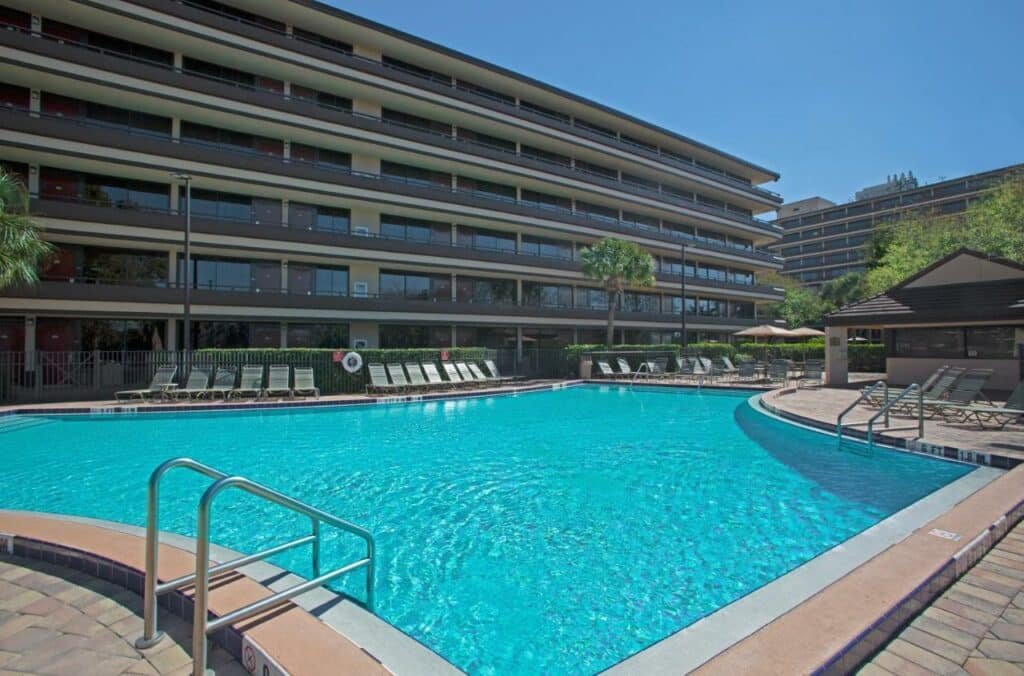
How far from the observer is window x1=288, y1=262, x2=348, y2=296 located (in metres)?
25.8

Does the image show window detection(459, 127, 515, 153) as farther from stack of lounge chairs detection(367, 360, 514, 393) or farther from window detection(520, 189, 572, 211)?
stack of lounge chairs detection(367, 360, 514, 393)

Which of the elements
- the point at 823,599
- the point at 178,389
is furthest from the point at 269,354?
the point at 823,599

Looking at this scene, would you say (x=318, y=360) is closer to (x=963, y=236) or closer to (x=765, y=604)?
(x=765, y=604)

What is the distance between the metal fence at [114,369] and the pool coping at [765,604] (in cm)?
1717

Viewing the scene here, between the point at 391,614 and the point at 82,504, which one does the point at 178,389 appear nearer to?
the point at 82,504

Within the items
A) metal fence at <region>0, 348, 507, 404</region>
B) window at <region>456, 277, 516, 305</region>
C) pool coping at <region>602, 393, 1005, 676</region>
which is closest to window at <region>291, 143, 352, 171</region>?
window at <region>456, 277, 516, 305</region>

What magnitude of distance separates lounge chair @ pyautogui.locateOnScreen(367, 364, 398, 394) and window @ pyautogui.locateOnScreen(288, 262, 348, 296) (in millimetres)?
8342

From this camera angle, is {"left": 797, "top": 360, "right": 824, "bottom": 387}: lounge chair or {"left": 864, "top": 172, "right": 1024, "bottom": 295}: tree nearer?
{"left": 797, "top": 360, "right": 824, "bottom": 387}: lounge chair

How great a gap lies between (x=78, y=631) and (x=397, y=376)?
54.1 ft

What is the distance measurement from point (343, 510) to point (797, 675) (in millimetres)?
4981

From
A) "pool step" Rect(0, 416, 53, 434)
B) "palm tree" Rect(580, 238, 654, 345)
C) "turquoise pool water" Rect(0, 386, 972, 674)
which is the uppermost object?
"palm tree" Rect(580, 238, 654, 345)

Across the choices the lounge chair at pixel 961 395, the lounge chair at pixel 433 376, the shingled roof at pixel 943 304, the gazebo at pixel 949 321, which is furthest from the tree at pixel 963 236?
the lounge chair at pixel 433 376

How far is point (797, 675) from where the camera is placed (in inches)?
86.5

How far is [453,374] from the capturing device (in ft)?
68.5
